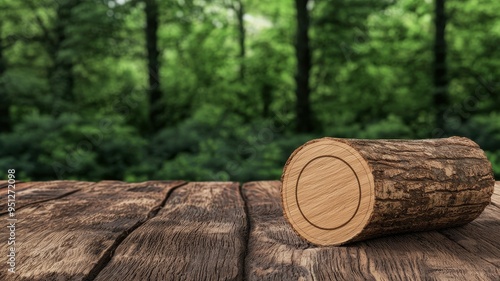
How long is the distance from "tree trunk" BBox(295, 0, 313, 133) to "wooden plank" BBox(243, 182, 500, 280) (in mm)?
10249

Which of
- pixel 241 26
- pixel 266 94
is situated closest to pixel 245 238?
pixel 266 94

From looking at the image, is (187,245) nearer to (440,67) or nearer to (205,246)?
(205,246)

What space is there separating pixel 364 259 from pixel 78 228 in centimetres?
122

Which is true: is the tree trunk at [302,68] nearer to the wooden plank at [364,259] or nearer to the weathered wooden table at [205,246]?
the weathered wooden table at [205,246]

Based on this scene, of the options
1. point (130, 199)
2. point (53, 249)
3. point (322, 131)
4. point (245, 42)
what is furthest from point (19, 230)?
point (245, 42)

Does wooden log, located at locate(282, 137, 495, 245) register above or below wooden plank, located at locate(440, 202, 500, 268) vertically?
above

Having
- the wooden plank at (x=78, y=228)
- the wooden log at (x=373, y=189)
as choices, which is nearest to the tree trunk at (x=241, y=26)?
the wooden plank at (x=78, y=228)

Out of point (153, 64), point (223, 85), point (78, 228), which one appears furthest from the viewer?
point (223, 85)

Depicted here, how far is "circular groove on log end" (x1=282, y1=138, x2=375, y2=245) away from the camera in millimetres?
2045

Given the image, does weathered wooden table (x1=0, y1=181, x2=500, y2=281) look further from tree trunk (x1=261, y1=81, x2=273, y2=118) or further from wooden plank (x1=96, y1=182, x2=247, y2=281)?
tree trunk (x1=261, y1=81, x2=273, y2=118)

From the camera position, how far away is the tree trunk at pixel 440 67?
Answer: 12.1 m

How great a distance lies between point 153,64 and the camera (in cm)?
1400

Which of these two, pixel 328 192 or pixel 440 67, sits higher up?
pixel 440 67

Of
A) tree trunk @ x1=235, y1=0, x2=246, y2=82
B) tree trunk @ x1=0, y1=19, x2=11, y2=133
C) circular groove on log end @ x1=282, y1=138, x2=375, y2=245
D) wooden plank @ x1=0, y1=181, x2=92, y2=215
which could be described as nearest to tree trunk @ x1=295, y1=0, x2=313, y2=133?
tree trunk @ x1=0, y1=19, x2=11, y2=133
